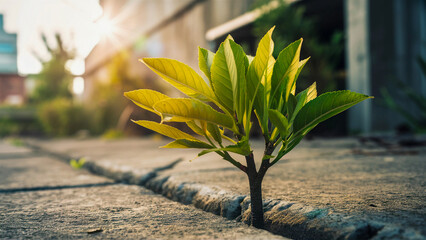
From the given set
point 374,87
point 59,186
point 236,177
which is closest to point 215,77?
point 236,177

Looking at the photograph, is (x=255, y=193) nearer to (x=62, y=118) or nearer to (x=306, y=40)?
(x=306, y=40)

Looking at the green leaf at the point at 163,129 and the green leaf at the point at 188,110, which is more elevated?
the green leaf at the point at 188,110

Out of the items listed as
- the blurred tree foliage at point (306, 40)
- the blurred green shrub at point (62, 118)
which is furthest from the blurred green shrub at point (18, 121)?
the blurred tree foliage at point (306, 40)

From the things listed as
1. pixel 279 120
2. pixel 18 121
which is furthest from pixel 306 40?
pixel 18 121

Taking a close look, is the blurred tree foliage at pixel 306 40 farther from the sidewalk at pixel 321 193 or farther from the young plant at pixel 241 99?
the young plant at pixel 241 99

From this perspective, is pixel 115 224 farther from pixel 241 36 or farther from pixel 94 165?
pixel 241 36

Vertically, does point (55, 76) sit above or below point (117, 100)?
above
